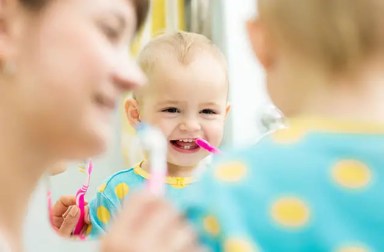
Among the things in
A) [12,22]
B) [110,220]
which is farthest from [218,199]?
[110,220]

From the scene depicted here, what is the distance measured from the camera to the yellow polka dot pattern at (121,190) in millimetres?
1335

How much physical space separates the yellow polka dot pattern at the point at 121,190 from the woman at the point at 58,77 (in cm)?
63

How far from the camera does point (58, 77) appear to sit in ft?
2.21

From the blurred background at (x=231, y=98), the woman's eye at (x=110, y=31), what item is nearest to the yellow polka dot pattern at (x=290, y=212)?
the woman's eye at (x=110, y=31)

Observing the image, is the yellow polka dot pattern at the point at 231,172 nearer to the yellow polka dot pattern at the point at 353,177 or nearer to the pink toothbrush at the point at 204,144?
the yellow polka dot pattern at the point at 353,177

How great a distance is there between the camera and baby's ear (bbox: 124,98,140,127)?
1379 mm

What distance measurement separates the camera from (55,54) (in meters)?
0.67

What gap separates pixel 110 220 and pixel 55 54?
0.67 metres

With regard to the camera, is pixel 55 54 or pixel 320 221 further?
pixel 55 54

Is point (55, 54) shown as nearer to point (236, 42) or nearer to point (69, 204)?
point (69, 204)

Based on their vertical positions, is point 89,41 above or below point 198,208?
above

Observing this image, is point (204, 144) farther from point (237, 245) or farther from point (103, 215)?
point (237, 245)

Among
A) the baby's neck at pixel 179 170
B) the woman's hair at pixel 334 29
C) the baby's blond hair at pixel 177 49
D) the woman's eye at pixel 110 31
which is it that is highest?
the baby's blond hair at pixel 177 49

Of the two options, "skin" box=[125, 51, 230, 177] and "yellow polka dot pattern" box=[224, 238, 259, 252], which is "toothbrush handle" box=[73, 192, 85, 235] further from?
"yellow polka dot pattern" box=[224, 238, 259, 252]
